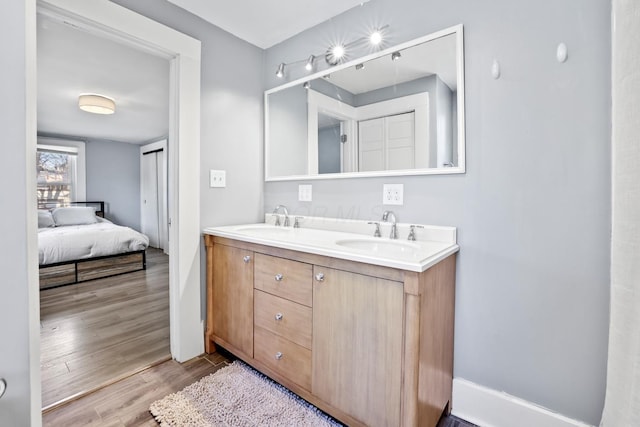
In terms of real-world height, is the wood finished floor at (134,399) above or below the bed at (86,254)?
below

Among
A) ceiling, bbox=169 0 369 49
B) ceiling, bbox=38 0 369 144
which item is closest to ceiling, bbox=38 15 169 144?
ceiling, bbox=38 0 369 144

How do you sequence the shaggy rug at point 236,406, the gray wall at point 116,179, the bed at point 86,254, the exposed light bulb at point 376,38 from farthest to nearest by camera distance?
the gray wall at point 116,179 → the bed at point 86,254 → the exposed light bulb at point 376,38 → the shaggy rug at point 236,406

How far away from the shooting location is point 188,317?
1829 millimetres

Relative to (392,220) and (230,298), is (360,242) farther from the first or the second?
(230,298)

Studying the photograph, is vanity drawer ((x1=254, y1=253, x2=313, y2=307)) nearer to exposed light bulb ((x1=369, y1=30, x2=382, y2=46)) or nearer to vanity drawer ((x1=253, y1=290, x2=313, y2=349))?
vanity drawer ((x1=253, y1=290, x2=313, y2=349))

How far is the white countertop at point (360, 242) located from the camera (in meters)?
1.06

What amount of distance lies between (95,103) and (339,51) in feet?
9.65

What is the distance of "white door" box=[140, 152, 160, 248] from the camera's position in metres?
5.68

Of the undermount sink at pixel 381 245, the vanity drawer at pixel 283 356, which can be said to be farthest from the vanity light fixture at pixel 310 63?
the vanity drawer at pixel 283 356

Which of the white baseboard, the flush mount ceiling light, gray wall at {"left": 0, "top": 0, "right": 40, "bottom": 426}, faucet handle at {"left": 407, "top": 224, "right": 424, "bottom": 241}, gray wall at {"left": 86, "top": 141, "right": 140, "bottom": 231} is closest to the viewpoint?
gray wall at {"left": 0, "top": 0, "right": 40, "bottom": 426}

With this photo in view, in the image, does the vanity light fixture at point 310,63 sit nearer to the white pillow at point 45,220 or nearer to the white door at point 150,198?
the white door at point 150,198

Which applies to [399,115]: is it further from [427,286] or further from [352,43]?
[427,286]

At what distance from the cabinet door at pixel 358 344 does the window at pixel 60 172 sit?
6052 millimetres

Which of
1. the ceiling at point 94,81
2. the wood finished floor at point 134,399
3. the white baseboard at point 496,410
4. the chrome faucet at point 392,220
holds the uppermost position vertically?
the ceiling at point 94,81
